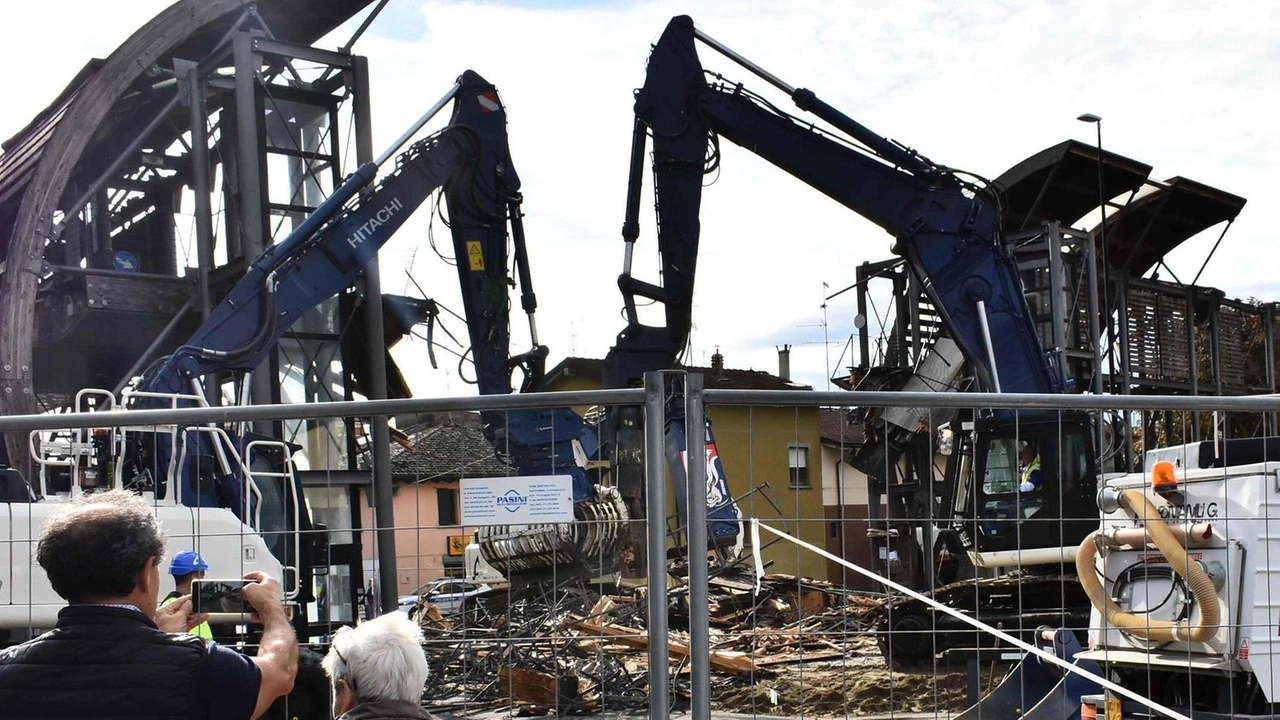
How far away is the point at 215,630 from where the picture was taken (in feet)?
16.5

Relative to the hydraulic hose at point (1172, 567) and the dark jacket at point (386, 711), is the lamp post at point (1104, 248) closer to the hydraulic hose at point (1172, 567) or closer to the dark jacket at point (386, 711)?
the hydraulic hose at point (1172, 567)

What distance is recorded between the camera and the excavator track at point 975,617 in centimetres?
464

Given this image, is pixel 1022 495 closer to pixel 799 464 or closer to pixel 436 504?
pixel 799 464

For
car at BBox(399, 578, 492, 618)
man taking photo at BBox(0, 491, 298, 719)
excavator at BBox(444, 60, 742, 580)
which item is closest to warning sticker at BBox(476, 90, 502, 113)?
excavator at BBox(444, 60, 742, 580)

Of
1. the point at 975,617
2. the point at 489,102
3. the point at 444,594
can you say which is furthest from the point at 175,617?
the point at 489,102

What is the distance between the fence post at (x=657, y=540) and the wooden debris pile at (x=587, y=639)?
0.09 m

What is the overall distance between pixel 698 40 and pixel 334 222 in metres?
5.14

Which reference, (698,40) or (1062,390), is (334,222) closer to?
(698,40)

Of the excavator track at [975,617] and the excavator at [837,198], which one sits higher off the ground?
the excavator at [837,198]

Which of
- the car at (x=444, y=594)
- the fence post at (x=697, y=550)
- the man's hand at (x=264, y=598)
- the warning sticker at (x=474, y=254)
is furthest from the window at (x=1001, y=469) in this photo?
the warning sticker at (x=474, y=254)

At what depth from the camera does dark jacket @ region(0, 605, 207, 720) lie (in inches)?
119

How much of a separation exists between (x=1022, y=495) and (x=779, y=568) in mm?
1485

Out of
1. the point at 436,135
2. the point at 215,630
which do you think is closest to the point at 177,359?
the point at 436,135

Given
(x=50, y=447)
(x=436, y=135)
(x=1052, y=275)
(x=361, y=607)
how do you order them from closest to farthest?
1. (x=361, y=607)
2. (x=50, y=447)
3. (x=436, y=135)
4. (x=1052, y=275)
